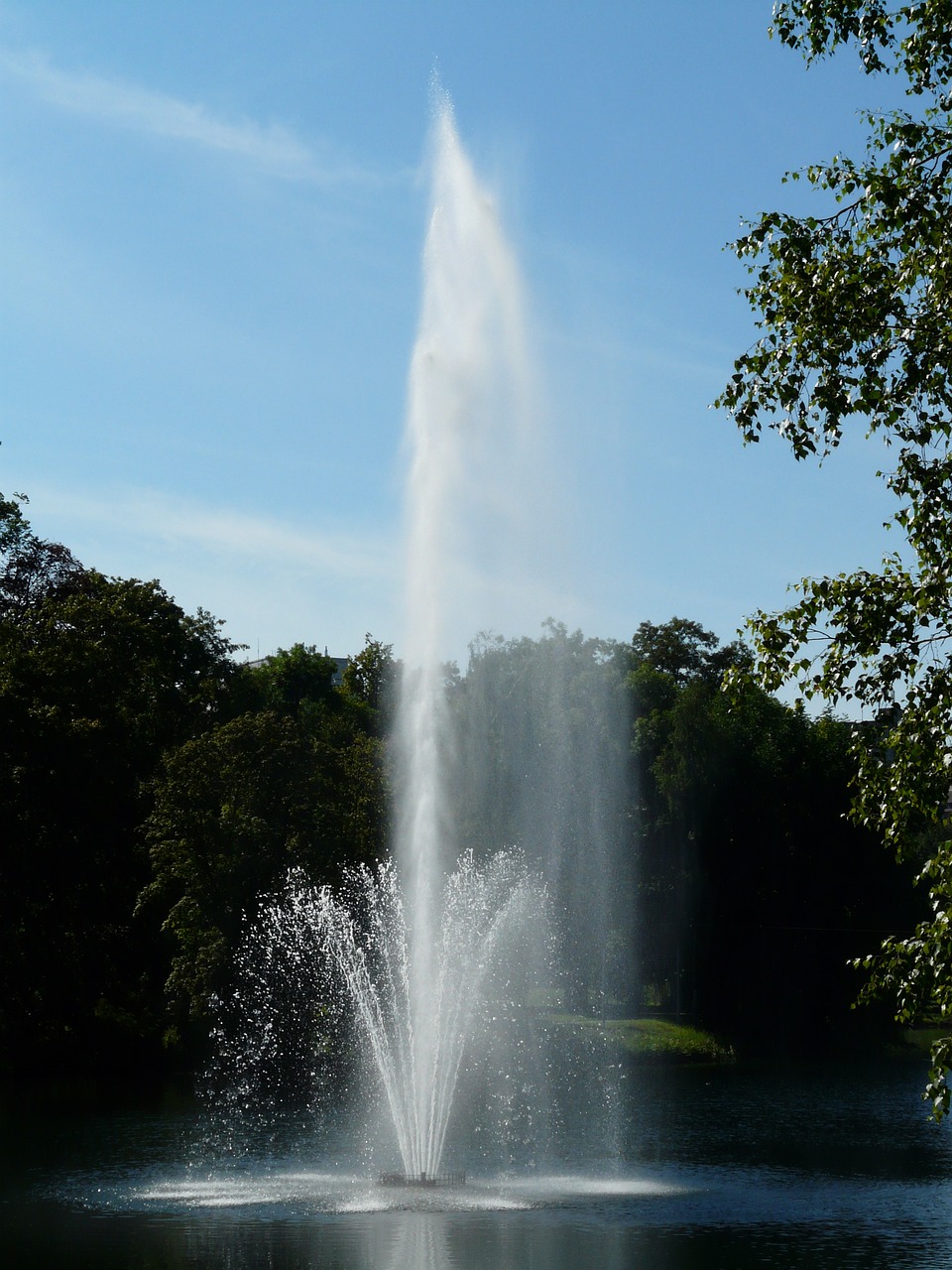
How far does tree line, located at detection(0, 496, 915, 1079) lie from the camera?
40875mm

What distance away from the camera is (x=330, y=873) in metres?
39.9

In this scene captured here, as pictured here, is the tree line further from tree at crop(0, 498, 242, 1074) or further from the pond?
the pond

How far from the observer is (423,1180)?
22.3 m

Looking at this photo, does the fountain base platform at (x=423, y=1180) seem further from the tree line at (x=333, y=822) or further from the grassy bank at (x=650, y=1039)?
the grassy bank at (x=650, y=1039)

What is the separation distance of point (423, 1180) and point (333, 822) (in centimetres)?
1946

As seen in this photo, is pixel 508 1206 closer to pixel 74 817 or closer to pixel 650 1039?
pixel 74 817

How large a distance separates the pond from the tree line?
1049cm

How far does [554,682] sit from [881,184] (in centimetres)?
4215

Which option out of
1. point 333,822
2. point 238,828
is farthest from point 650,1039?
point 238,828

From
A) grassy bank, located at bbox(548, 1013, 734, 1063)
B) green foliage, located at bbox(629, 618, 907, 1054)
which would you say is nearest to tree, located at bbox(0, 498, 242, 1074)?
grassy bank, located at bbox(548, 1013, 734, 1063)

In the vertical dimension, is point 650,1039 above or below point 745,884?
below

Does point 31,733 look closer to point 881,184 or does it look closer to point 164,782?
point 164,782

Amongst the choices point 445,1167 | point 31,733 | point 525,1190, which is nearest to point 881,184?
point 525,1190

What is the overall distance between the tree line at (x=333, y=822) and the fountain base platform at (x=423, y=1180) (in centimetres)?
1671
